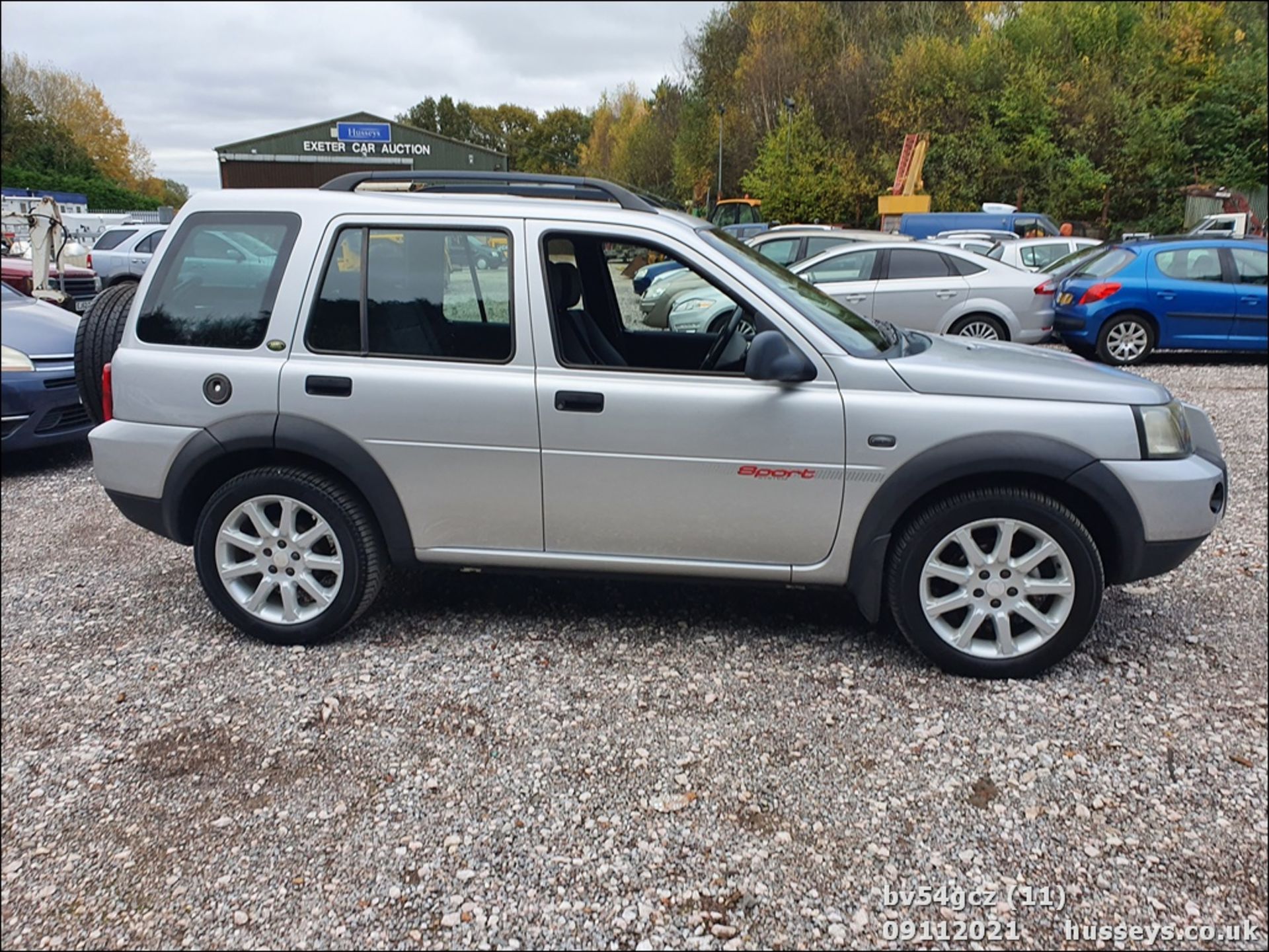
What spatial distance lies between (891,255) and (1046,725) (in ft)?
28.8

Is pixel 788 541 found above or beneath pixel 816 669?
above

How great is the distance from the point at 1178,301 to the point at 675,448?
9697mm

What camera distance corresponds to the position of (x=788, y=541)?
3.55m

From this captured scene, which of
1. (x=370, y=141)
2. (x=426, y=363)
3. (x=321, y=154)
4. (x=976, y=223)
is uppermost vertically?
(x=370, y=141)

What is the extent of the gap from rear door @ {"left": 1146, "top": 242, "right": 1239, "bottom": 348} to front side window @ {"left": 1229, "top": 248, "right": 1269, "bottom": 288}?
154 millimetres

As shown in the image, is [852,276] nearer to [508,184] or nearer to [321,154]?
[321,154]

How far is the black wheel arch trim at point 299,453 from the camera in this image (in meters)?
Answer: 3.62

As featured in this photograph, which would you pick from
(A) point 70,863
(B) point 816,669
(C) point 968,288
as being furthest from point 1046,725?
(C) point 968,288

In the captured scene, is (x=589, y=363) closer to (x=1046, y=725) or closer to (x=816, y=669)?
(x=816, y=669)

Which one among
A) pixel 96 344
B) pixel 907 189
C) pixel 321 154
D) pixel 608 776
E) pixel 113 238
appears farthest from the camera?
pixel 907 189

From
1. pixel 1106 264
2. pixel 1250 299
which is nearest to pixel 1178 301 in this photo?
pixel 1250 299

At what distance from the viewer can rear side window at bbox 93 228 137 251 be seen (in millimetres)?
16797

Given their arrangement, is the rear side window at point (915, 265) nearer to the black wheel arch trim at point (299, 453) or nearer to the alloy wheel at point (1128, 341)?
the alloy wheel at point (1128, 341)

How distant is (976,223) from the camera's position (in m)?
23.6
